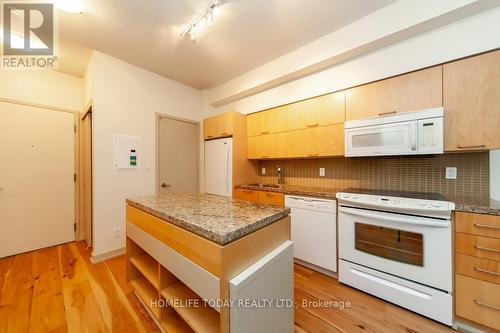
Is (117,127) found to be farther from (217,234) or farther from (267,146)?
(217,234)

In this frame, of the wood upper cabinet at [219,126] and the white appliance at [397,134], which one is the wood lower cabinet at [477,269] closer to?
the white appliance at [397,134]

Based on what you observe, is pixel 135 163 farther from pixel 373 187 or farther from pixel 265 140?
pixel 373 187

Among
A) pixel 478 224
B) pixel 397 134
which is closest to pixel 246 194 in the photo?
pixel 397 134

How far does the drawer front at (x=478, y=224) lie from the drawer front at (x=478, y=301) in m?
0.35

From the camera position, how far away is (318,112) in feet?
7.93

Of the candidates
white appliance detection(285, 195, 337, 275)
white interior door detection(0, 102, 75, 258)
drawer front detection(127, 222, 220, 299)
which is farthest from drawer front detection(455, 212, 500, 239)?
white interior door detection(0, 102, 75, 258)

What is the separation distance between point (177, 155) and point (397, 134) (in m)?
3.13

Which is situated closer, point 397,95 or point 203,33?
point 397,95

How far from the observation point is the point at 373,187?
230cm

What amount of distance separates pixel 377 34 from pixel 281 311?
2.54 meters

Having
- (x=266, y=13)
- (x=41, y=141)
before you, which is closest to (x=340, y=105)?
(x=266, y=13)

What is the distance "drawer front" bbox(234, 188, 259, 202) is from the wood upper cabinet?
956 millimetres

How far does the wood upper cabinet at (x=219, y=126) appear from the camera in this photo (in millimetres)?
3125

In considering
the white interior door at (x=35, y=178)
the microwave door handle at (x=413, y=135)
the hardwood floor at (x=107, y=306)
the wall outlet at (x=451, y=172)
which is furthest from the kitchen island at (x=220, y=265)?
the white interior door at (x=35, y=178)
